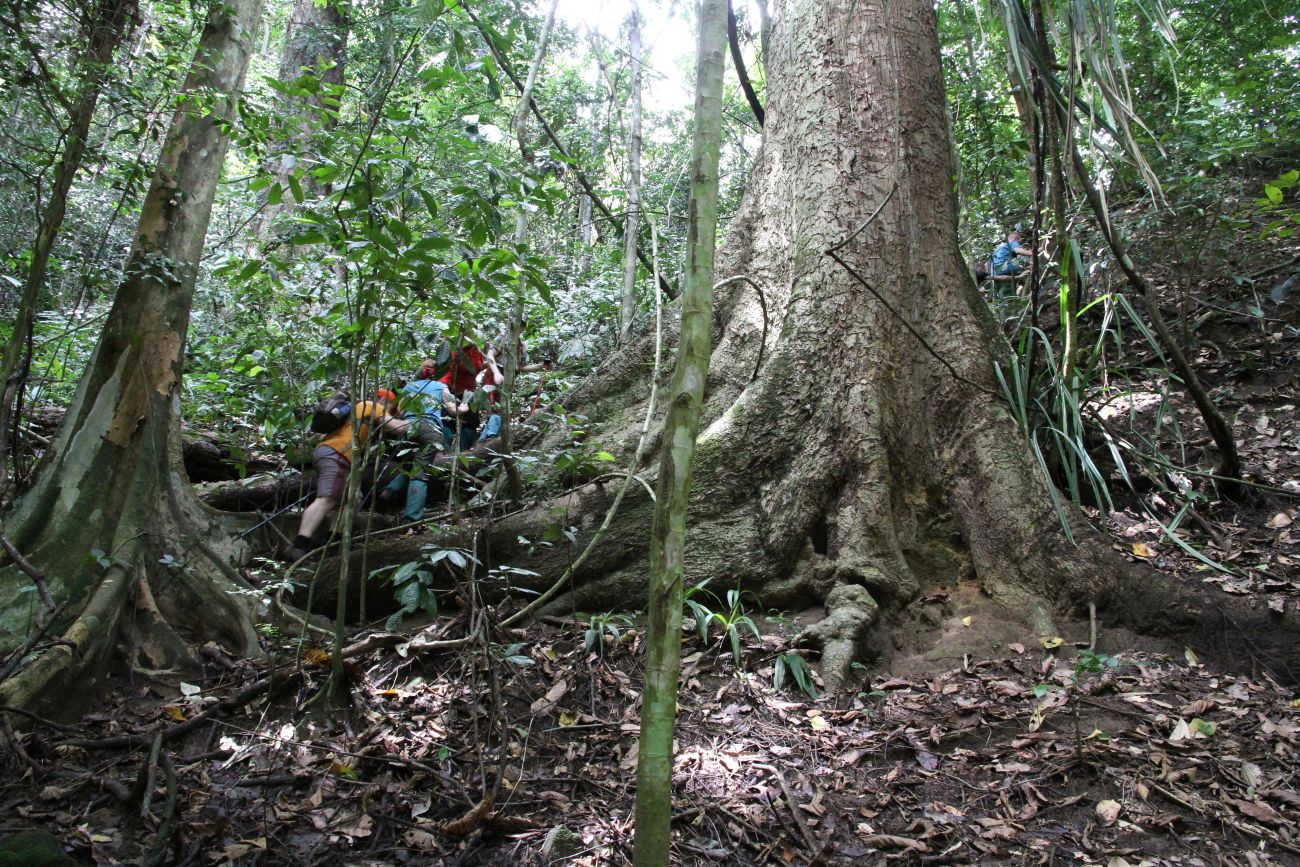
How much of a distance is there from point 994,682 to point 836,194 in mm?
2777

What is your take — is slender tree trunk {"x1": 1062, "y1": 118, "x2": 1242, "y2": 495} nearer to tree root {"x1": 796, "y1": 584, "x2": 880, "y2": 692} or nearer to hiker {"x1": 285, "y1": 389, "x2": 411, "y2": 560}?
tree root {"x1": 796, "y1": 584, "x2": 880, "y2": 692}

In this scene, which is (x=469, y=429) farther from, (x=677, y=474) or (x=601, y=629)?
(x=677, y=474)

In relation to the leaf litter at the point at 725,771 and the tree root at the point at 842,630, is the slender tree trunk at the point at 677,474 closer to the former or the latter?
the leaf litter at the point at 725,771

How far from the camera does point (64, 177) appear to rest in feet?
11.8

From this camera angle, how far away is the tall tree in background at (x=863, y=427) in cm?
380

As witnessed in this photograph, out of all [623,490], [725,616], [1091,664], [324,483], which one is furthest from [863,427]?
[324,483]

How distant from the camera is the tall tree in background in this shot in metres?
3.80

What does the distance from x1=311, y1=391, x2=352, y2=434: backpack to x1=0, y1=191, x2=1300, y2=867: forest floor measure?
143cm

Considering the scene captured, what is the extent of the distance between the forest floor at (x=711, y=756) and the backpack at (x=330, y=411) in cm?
143

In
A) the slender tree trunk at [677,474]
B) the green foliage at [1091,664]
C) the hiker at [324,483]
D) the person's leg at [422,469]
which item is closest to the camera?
the slender tree trunk at [677,474]

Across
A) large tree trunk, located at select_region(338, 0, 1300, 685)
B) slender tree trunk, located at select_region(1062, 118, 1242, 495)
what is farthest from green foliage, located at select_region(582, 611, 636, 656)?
slender tree trunk, located at select_region(1062, 118, 1242, 495)

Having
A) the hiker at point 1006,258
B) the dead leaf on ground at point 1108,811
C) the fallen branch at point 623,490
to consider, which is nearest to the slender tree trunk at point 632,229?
the hiker at point 1006,258

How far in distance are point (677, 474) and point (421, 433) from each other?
2.46 meters

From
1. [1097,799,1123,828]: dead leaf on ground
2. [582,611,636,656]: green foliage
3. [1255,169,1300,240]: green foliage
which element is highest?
[1255,169,1300,240]: green foliage
